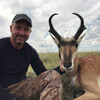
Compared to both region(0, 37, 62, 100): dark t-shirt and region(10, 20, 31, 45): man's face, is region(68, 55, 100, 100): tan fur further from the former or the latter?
region(10, 20, 31, 45): man's face

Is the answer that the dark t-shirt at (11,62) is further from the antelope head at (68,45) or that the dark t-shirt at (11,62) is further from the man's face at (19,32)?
the antelope head at (68,45)

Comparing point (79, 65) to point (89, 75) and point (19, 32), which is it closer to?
point (89, 75)

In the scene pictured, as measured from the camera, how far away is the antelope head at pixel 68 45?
3920 mm

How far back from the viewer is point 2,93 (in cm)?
335

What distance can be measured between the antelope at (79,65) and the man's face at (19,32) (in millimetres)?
842

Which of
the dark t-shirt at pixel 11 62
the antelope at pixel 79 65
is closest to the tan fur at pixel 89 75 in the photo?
the antelope at pixel 79 65

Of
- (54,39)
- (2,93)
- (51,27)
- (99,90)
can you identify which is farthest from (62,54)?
(2,93)

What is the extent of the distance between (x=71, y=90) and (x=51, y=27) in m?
1.88

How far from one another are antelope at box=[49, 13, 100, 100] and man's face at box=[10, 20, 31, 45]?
33.2 inches

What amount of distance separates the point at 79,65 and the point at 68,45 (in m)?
0.96

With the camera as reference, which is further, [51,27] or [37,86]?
[51,27]

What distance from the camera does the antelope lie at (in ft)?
13.3

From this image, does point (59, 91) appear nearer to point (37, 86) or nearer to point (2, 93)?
point (37, 86)

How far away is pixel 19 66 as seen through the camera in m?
4.14
